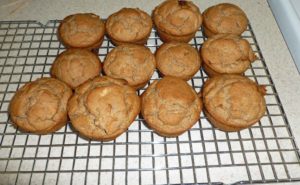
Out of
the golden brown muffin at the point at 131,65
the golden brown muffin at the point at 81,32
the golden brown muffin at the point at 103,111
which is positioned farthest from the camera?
the golden brown muffin at the point at 81,32

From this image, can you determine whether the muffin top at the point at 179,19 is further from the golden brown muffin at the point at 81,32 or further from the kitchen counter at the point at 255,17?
the kitchen counter at the point at 255,17

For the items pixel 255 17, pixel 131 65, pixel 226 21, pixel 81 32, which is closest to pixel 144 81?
pixel 131 65

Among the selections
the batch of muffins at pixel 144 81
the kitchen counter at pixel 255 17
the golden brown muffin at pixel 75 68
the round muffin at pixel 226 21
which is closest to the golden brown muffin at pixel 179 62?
the batch of muffins at pixel 144 81

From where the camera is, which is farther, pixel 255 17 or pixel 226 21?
pixel 255 17

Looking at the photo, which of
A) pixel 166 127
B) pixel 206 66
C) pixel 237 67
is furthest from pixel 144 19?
pixel 166 127

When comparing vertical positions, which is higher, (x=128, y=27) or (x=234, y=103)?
(x=128, y=27)

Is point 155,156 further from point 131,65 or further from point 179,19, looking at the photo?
point 179,19

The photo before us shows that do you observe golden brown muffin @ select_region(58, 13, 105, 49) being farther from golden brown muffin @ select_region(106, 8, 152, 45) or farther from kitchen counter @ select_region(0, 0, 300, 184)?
kitchen counter @ select_region(0, 0, 300, 184)
